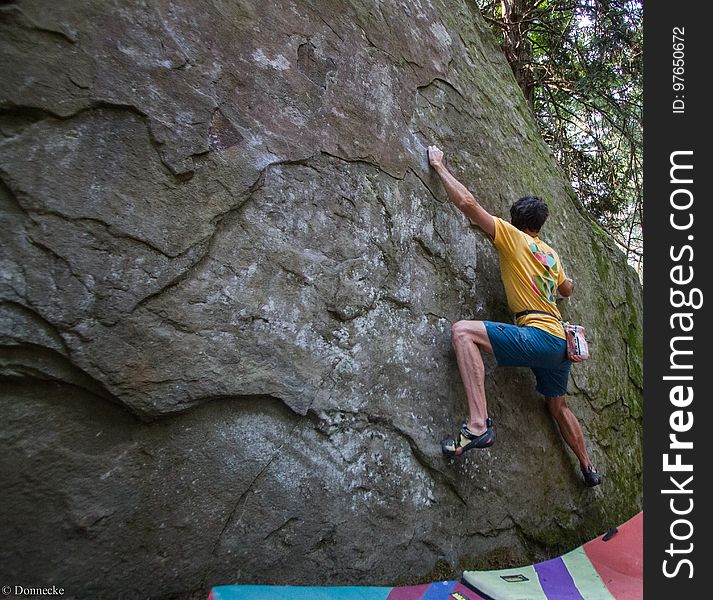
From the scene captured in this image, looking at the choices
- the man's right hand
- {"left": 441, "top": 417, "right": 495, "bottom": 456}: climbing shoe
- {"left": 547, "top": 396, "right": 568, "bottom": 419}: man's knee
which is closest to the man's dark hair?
the man's right hand

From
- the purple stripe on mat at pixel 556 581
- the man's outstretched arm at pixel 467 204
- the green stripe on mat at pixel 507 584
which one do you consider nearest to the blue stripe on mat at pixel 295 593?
the green stripe on mat at pixel 507 584

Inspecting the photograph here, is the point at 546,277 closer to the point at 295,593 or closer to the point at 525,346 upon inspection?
the point at 525,346

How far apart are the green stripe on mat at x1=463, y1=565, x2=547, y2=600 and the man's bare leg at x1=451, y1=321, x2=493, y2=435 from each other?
66 cm

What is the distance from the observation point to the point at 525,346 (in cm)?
268

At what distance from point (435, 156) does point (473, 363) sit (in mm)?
1188

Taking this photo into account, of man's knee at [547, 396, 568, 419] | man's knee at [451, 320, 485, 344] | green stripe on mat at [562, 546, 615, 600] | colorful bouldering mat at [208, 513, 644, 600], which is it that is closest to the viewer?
colorful bouldering mat at [208, 513, 644, 600]

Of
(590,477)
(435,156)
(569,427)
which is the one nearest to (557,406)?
(569,427)

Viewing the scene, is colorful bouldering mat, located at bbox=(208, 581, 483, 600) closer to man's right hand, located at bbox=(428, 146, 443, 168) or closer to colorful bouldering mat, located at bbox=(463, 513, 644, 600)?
colorful bouldering mat, located at bbox=(463, 513, 644, 600)

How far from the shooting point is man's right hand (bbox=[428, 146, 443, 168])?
2.95 metres

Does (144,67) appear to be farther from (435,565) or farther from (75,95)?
(435,565)

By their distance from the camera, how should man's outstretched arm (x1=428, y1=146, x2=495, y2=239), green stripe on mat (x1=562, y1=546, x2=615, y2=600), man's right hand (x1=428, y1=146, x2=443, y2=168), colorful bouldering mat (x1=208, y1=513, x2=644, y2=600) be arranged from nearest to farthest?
1. colorful bouldering mat (x1=208, y1=513, x2=644, y2=600)
2. green stripe on mat (x1=562, y1=546, x2=615, y2=600)
3. man's outstretched arm (x1=428, y1=146, x2=495, y2=239)
4. man's right hand (x1=428, y1=146, x2=443, y2=168)

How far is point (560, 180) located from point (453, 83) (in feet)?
4.56

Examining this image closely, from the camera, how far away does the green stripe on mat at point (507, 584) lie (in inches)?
92.8
